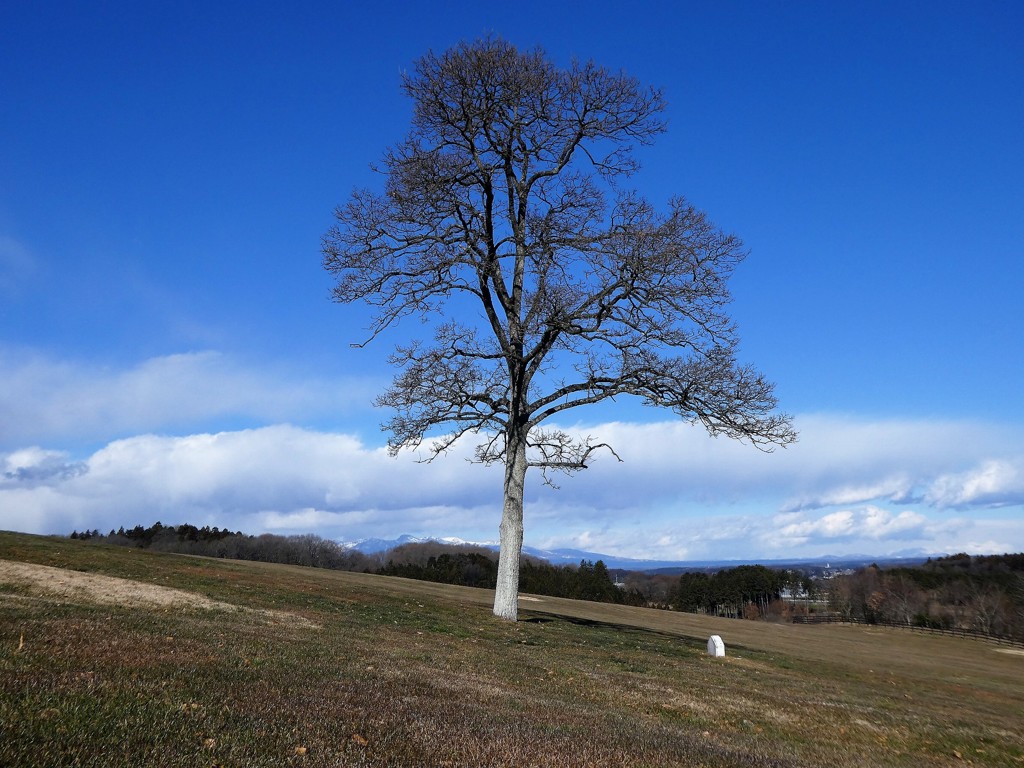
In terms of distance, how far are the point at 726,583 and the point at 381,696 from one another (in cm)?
14674

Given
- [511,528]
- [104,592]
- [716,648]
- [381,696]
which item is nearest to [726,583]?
[716,648]

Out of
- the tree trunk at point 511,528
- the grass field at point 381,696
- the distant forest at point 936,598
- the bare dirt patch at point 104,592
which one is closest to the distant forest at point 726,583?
→ the distant forest at point 936,598

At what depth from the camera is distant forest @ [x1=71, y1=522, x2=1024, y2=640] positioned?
105 metres

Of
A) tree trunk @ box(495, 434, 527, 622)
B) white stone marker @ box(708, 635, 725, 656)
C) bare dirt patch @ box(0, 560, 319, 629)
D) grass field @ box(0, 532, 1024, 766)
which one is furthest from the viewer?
tree trunk @ box(495, 434, 527, 622)

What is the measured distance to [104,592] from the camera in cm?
1725

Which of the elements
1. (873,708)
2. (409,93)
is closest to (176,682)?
(873,708)

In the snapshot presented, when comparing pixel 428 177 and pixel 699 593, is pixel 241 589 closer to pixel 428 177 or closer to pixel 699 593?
pixel 428 177

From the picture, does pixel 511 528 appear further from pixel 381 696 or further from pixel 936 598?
pixel 936 598

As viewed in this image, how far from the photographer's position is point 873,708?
51.0 feet

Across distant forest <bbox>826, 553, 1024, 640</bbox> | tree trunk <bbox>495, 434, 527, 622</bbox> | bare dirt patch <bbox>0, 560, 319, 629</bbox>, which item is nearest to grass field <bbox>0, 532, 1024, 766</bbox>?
bare dirt patch <bbox>0, 560, 319, 629</bbox>

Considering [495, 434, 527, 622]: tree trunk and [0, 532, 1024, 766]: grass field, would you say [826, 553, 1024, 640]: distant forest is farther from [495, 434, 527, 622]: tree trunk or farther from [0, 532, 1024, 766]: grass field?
[0, 532, 1024, 766]: grass field

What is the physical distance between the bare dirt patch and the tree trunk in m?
8.05

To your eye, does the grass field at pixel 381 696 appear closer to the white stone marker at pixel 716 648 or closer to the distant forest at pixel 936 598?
the white stone marker at pixel 716 648

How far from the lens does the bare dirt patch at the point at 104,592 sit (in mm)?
16203
